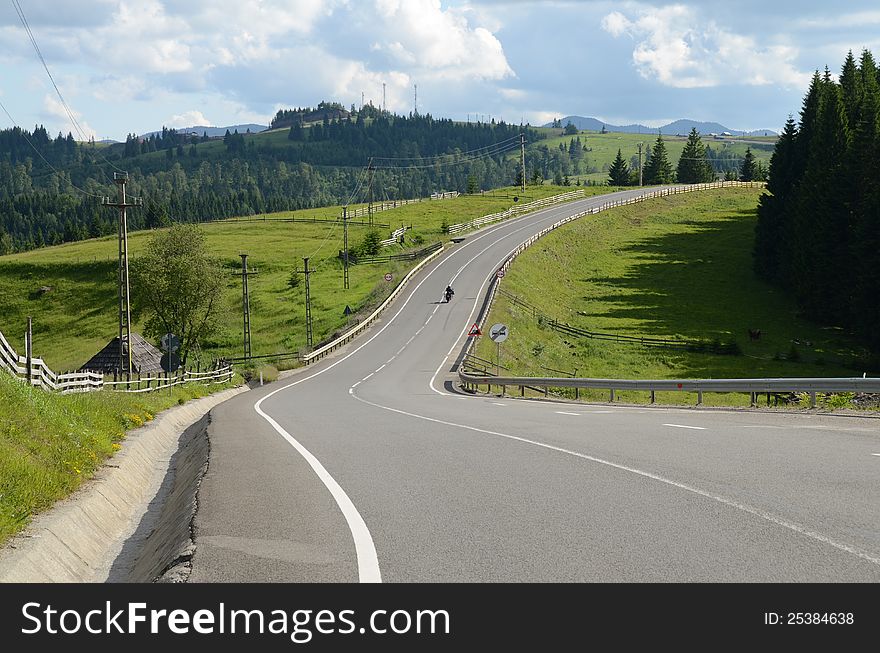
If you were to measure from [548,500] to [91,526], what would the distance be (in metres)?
4.86

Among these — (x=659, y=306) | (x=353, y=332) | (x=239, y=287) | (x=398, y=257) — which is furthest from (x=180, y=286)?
(x=659, y=306)

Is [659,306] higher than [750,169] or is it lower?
lower

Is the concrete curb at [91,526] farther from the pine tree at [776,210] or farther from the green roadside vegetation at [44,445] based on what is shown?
the pine tree at [776,210]

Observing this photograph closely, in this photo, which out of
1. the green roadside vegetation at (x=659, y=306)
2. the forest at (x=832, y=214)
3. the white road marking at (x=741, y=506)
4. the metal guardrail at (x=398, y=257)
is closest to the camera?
the white road marking at (x=741, y=506)

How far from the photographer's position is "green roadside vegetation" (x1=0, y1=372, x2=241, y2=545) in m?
9.00

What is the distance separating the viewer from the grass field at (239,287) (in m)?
77.2

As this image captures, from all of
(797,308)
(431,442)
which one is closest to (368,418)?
(431,442)

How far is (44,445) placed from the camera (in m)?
11.5

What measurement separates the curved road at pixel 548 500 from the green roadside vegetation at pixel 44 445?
5.26 feet

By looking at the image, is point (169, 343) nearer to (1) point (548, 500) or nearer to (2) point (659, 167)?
(1) point (548, 500)

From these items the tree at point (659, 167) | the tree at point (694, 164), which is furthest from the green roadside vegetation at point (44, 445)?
the tree at point (659, 167)

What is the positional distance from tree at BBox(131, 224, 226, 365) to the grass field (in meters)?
2.27

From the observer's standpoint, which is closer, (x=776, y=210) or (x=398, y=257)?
(x=776, y=210)
